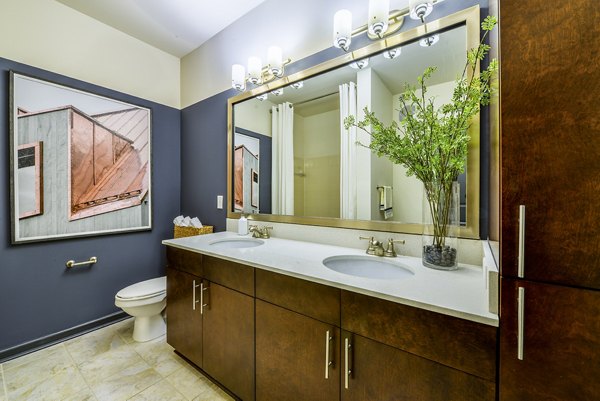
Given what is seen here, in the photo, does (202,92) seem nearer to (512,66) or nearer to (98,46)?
(98,46)

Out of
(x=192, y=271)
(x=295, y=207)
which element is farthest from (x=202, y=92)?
(x=192, y=271)

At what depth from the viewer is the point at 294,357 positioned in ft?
3.26

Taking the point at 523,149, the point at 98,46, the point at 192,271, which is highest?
the point at 98,46

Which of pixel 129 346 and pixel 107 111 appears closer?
pixel 129 346

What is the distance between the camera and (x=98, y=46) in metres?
2.02

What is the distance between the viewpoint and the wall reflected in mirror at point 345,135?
1168 millimetres

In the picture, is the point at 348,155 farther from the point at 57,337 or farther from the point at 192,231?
the point at 57,337

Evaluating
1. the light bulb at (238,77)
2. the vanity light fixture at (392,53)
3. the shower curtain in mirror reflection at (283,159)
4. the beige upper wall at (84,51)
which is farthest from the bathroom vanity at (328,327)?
the beige upper wall at (84,51)

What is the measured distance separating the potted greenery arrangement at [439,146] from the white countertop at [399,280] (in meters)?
0.12

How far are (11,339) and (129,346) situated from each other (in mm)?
750

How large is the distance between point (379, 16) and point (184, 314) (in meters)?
2.08

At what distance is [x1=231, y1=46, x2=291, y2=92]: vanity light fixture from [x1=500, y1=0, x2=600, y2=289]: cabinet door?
54.0 inches

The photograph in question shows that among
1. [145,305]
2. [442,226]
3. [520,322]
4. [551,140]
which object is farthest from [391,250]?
[145,305]

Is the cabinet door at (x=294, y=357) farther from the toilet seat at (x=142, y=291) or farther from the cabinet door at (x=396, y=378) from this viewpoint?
the toilet seat at (x=142, y=291)
